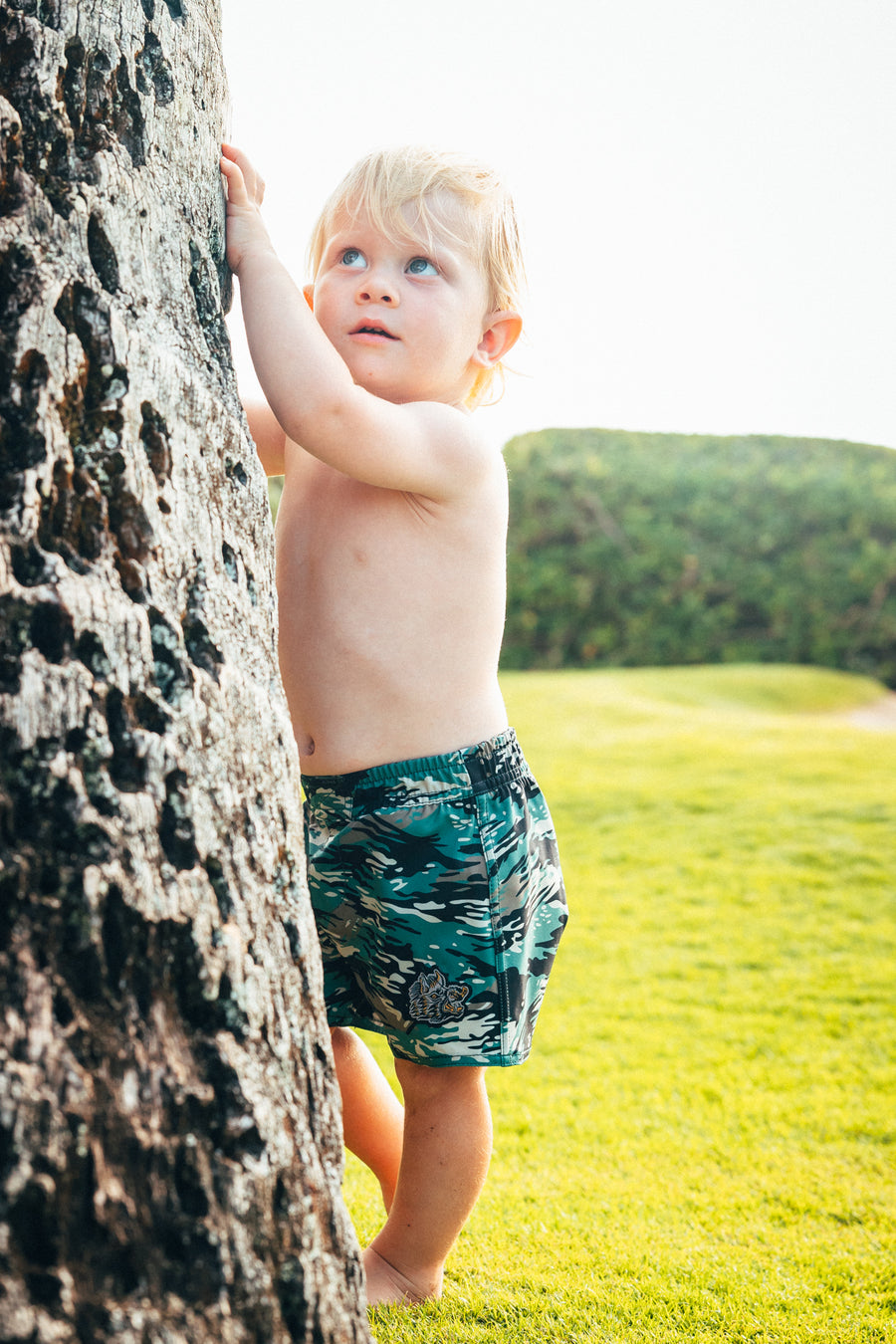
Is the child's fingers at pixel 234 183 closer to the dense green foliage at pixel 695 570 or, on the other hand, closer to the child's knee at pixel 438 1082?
the child's knee at pixel 438 1082

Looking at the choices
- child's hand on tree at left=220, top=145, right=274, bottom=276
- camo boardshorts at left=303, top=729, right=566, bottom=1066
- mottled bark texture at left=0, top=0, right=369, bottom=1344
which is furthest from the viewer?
camo boardshorts at left=303, top=729, right=566, bottom=1066

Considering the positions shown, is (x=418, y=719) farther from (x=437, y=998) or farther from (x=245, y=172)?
(x=245, y=172)

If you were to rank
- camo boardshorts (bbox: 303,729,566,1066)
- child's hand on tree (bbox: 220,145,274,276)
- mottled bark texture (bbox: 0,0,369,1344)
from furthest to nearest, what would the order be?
1. camo boardshorts (bbox: 303,729,566,1066)
2. child's hand on tree (bbox: 220,145,274,276)
3. mottled bark texture (bbox: 0,0,369,1344)

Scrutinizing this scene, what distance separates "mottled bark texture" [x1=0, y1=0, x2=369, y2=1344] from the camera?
905mm

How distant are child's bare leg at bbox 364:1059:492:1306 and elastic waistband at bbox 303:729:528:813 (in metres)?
0.38

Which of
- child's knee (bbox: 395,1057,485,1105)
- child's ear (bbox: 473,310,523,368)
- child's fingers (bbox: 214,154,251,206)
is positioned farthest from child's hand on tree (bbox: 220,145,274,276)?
child's knee (bbox: 395,1057,485,1105)

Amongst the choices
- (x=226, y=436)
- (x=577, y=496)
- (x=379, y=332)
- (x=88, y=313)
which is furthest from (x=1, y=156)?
(x=577, y=496)

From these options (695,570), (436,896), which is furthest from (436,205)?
(695,570)

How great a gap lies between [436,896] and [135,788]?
62cm

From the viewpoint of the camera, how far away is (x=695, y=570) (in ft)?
33.3

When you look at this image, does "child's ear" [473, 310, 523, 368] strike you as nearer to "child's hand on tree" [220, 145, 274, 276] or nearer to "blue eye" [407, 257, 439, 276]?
"blue eye" [407, 257, 439, 276]

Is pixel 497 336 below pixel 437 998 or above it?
above

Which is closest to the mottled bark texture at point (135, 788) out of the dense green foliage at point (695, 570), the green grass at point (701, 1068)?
the green grass at point (701, 1068)

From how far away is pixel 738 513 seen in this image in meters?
10.2
